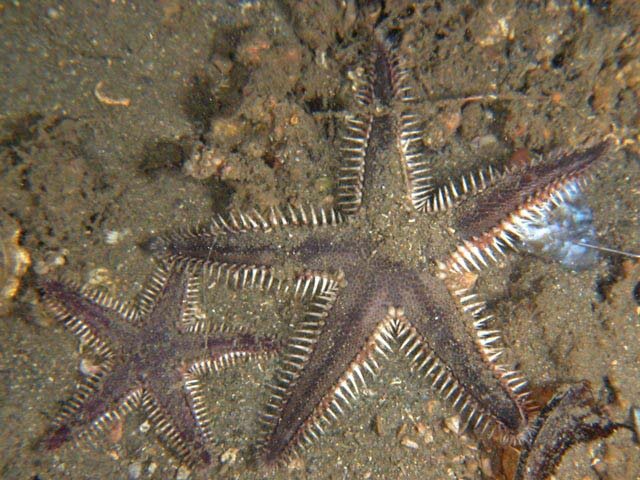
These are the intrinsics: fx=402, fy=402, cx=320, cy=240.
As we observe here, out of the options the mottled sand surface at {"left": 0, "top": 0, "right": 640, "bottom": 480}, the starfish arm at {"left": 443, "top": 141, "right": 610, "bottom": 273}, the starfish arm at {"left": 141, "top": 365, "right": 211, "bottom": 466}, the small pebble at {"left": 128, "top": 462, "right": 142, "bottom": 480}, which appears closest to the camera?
the starfish arm at {"left": 443, "top": 141, "right": 610, "bottom": 273}

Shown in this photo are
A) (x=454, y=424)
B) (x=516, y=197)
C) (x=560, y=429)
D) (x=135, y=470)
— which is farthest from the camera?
(x=135, y=470)

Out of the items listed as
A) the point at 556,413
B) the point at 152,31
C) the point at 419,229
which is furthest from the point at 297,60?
the point at 556,413

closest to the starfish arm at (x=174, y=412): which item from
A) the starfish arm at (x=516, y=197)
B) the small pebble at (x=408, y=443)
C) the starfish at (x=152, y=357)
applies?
the starfish at (x=152, y=357)

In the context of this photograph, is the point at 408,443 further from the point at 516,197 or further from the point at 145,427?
the point at 145,427

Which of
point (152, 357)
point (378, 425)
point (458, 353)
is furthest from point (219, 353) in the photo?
point (458, 353)

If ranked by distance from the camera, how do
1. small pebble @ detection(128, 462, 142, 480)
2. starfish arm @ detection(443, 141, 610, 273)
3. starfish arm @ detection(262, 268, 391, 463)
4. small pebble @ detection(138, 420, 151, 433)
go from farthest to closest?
1. small pebble @ detection(138, 420, 151, 433)
2. small pebble @ detection(128, 462, 142, 480)
3. starfish arm @ detection(262, 268, 391, 463)
4. starfish arm @ detection(443, 141, 610, 273)

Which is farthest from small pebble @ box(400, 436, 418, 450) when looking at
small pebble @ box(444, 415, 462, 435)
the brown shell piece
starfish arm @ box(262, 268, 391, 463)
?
the brown shell piece

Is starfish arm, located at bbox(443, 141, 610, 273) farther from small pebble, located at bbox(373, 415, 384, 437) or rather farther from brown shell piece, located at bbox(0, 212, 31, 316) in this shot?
brown shell piece, located at bbox(0, 212, 31, 316)

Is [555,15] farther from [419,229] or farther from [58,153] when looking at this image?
[58,153]
